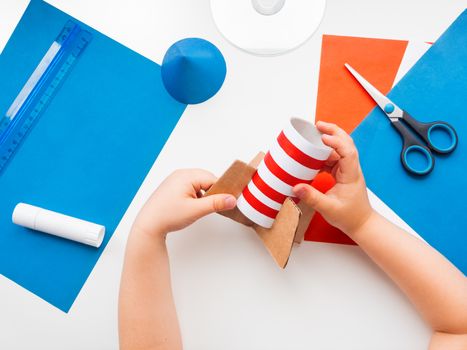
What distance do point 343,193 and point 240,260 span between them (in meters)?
0.20

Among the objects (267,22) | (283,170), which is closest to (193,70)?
(267,22)

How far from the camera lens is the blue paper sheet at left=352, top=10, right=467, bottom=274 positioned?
0.68 m

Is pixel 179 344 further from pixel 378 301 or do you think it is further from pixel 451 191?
pixel 451 191

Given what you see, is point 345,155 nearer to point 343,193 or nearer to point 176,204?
point 343,193

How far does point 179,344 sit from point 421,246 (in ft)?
1.27

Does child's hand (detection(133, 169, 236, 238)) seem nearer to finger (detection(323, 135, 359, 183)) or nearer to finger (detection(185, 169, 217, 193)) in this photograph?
finger (detection(185, 169, 217, 193))

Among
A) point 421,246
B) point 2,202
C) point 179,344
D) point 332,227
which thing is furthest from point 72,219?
point 421,246

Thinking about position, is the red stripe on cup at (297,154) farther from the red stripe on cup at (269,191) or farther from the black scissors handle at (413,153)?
the black scissors handle at (413,153)

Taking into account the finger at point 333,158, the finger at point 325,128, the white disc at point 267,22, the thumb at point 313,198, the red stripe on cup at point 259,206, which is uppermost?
the white disc at point 267,22

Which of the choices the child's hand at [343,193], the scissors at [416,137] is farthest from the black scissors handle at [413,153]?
the child's hand at [343,193]

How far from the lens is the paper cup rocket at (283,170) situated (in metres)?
0.54

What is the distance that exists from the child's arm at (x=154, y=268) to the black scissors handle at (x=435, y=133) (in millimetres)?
320

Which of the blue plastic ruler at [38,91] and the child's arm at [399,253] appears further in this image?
the blue plastic ruler at [38,91]

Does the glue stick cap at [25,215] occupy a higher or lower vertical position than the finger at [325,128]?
lower
